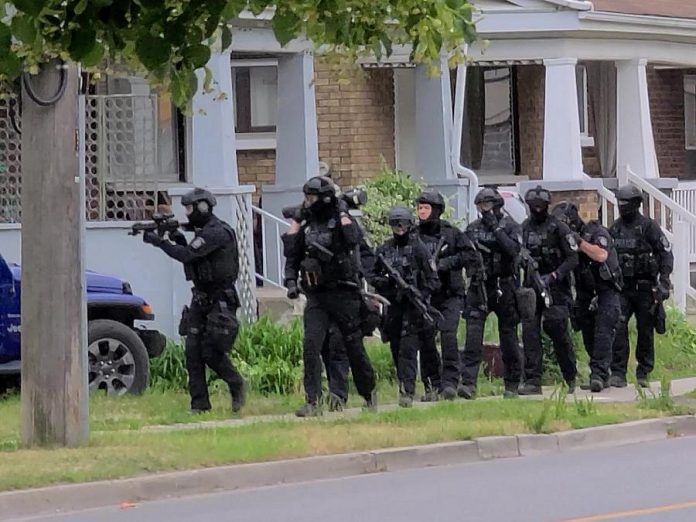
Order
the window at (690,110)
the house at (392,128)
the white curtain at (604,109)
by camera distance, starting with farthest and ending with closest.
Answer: the window at (690,110)
the white curtain at (604,109)
the house at (392,128)

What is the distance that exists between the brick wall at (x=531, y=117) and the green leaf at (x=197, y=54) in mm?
16036

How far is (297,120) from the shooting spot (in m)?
18.5

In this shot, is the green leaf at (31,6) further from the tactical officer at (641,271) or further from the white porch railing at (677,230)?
the white porch railing at (677,230)

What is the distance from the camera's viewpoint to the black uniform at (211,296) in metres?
12.9

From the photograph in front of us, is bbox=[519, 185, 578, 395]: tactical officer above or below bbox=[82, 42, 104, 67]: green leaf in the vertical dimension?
below

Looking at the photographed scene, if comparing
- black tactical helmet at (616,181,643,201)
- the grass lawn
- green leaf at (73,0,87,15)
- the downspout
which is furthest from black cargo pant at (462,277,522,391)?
green leaf at (73,0,87,15)

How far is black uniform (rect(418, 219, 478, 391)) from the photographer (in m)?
13.9

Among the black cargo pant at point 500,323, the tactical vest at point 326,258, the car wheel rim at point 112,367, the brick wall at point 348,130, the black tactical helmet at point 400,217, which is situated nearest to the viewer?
the tactical vest at point 326,258

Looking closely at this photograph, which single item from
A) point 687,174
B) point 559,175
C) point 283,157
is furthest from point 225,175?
point 687,174

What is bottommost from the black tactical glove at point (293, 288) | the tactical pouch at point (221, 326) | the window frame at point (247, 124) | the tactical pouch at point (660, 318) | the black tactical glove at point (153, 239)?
the tactical pouch at point (660, 318)

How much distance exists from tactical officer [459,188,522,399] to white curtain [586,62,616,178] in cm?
826

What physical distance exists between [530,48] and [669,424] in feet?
27.0

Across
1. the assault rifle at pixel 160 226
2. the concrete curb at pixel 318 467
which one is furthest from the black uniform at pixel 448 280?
the assault rifle at pixel 160 226

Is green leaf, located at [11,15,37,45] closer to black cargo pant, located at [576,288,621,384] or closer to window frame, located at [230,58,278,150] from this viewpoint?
black cargo pant, located at [576,288,621,384]
